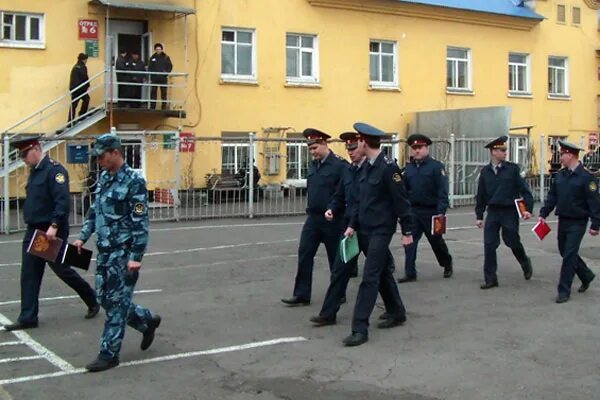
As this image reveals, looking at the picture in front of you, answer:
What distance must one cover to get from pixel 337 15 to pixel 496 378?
67.9 feet

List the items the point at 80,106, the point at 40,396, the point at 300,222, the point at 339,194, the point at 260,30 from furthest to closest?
the point at 260,30
the point at 80,106
the point at 300,222
the point at 339,194
the point at 40,396

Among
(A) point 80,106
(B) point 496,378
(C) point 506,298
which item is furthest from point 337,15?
(B) point 496,378

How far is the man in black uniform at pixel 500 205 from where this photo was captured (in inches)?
386

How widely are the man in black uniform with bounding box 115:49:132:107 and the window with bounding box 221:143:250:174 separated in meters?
2.96

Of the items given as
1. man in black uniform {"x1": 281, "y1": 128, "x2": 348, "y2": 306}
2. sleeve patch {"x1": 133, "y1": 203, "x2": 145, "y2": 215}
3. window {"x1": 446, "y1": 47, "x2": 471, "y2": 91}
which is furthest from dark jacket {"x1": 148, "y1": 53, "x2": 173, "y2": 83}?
sleeve patch {"x1": 133, "y1": 203, "x2": 145, "y2": 215}

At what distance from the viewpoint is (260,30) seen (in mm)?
24109

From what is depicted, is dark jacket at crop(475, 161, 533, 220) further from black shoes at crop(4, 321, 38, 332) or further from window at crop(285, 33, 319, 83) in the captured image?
window at crop(285, 33, 319, 83)

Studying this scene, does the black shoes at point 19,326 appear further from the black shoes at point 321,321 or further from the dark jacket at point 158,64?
the dark jacket at point 158,64

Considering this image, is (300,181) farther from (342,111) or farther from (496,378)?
(496,378)

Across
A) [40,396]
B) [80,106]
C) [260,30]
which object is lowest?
[40,396]

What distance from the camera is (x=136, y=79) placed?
70.6 ft

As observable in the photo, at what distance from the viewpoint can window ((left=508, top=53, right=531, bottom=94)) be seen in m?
30.1

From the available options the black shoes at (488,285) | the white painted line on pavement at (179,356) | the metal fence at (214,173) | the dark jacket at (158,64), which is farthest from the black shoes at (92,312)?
the dark jacket at (158,64)

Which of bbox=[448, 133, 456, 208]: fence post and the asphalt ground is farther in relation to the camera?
bbox=[448, 133, 456, 208]: fence post
